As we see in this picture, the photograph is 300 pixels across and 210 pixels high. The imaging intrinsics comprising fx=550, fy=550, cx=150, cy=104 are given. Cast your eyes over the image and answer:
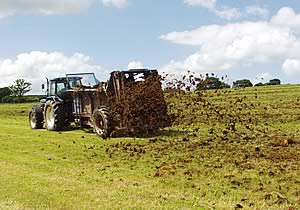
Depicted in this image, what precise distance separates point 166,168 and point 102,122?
754cm

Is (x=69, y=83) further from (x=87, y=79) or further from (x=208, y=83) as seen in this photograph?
(x=208, y=83)

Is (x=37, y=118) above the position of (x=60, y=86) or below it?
below

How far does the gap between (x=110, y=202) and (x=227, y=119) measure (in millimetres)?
12953

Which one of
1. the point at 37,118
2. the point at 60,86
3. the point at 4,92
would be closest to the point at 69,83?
the point at 60,86

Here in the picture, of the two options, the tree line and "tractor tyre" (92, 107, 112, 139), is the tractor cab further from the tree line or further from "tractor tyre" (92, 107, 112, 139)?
the tree line

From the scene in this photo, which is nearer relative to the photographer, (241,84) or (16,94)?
(241,84)

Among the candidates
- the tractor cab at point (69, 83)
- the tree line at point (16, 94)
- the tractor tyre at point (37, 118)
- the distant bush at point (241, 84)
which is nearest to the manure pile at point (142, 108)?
the tractor cab at point (69, 83)

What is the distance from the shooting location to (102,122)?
18094 millimetres

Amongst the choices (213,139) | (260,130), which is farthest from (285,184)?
(260,130)

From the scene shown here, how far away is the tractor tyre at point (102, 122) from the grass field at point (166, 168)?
34cm

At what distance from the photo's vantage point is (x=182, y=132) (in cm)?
1838

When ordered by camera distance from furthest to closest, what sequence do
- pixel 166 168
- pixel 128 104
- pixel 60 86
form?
pixel 60 86 < pixel 128 104 < pixel 166 168

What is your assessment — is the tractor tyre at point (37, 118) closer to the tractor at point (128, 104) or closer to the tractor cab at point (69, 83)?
the tractor cab at point (69, 83)

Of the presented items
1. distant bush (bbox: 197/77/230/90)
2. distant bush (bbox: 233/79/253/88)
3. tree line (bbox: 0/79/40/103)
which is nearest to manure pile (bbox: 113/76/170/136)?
distant bush (bbox: 197/77/230/90)
